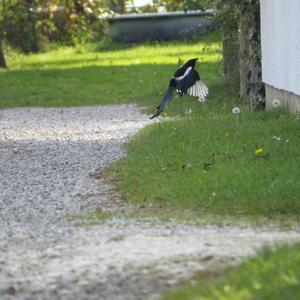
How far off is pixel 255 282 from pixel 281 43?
8.62m

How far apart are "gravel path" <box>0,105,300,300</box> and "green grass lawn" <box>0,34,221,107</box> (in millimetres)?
6592

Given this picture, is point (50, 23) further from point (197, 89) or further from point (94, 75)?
point (197, 89)

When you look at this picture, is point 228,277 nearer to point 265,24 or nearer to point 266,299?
point 266,299

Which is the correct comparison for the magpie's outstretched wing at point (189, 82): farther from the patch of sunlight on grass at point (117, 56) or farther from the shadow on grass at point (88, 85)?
the patch of sunlight on grass at point (117, 56)

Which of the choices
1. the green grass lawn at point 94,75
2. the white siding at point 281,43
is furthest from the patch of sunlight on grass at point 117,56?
the white siding at point 281,43

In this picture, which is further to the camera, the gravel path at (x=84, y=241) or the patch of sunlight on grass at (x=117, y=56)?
the patch of sunlight on grass at (x=117, y=56)

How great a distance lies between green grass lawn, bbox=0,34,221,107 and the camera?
21.7m

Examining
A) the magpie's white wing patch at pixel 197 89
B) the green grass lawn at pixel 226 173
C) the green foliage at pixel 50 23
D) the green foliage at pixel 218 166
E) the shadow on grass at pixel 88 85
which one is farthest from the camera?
the green foliage at pixel 50 23

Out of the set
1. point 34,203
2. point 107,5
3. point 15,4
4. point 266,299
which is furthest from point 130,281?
point 107,5

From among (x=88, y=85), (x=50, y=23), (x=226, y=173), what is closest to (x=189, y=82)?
(x=226, y=173)

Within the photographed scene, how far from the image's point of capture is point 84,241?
7.71 metres

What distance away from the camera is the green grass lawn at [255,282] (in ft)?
18.2

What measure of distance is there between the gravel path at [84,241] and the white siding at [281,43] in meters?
2.32

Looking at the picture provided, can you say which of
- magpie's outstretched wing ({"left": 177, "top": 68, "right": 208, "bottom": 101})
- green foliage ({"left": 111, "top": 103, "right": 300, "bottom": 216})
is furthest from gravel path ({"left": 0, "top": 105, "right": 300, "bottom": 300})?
magpie's outstretched wing ({"left": 177, "top": 68, "right": 208, "bottom": 101})
